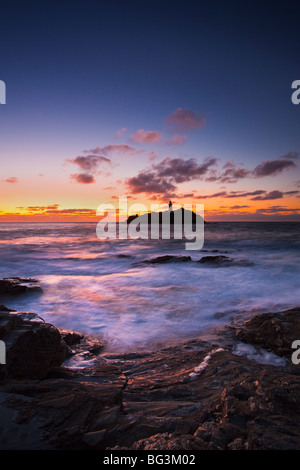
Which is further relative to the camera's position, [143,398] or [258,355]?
[258,355]

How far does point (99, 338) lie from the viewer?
18.8ft

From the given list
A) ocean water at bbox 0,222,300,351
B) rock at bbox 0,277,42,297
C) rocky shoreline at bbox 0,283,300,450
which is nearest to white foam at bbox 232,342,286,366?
rocky shoreline at bbox 0,283,300,450

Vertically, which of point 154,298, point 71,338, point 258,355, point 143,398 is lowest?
point 154,298

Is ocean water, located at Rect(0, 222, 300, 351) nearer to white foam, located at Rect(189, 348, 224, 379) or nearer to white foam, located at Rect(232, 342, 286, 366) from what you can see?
white foam, located at Rect(232, 342, 286, 366)

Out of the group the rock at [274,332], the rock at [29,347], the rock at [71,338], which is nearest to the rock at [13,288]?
the rock at [71,338]

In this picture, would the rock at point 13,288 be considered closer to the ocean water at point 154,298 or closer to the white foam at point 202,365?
the ocean water at point 154,298

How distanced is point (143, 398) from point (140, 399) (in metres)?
0.04

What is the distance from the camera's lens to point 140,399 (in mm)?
2910

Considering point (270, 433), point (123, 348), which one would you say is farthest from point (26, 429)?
point (123, 348)

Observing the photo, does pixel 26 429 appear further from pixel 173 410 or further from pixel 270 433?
pixel 270 433

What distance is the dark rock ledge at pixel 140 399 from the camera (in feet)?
6.21

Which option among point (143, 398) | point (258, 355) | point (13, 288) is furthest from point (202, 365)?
point (13, 288)

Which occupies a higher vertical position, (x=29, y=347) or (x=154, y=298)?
(x=29, y=347)

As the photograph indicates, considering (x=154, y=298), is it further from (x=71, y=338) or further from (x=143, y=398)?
(x=143, y=398)
